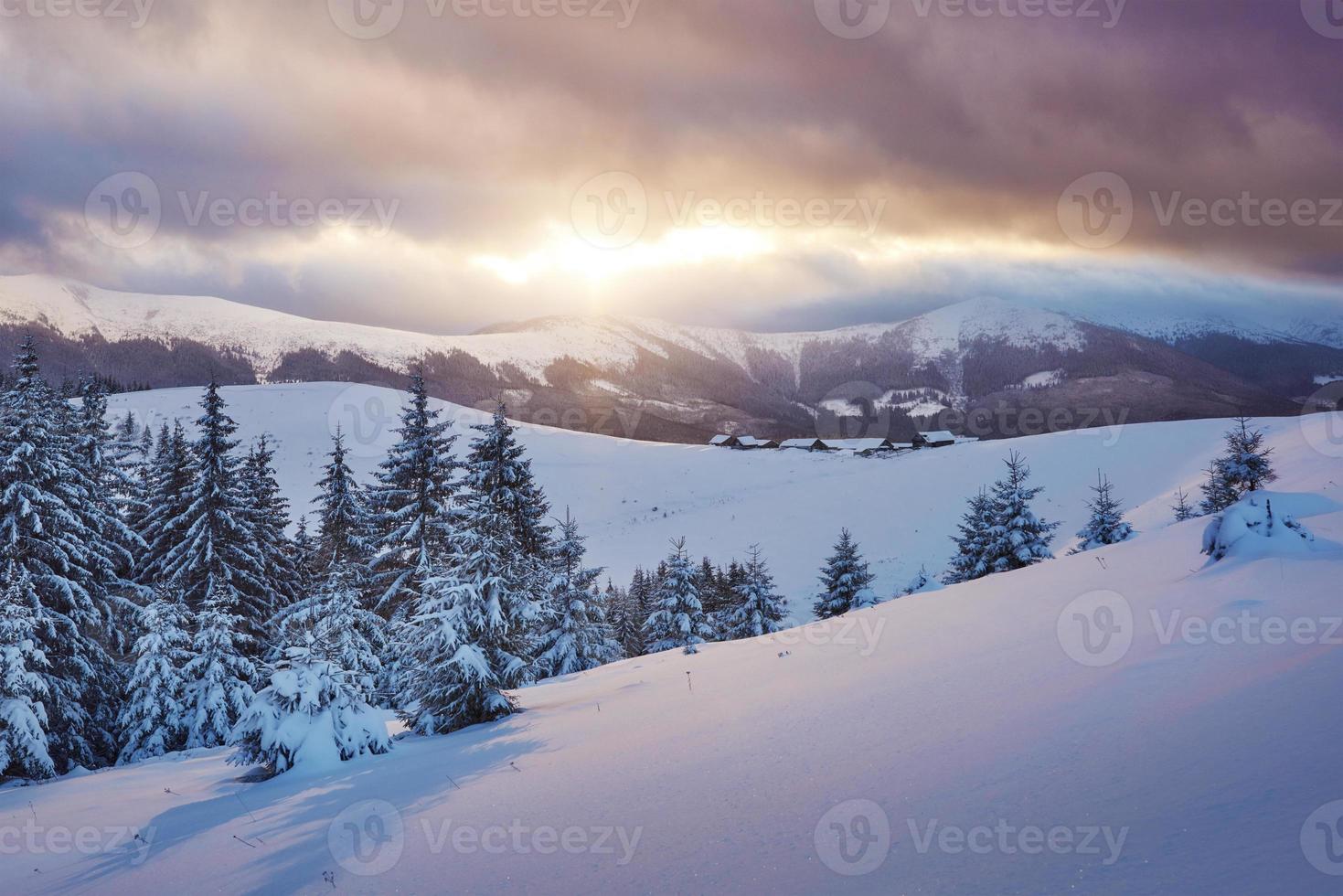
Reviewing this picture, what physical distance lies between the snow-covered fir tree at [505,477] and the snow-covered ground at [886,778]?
1314cm

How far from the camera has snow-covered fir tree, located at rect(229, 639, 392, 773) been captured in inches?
400

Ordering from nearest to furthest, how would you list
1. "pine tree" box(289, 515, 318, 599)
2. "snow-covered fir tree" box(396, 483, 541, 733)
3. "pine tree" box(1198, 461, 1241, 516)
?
"snow-covered fir tree" box(396, 483, 541, 733), "pine tree" box(289, 515, 318, 599), "pine tree" box(1198, 461, 1241, 516)

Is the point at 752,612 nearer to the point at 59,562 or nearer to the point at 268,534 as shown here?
the point at 268,534

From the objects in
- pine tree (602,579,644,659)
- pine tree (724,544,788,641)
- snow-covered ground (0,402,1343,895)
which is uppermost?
snow-covered ground (0,402,1343,895)

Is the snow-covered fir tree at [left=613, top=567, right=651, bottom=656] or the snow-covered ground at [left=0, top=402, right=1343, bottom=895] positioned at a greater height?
the snow-covered ground at [left=0, top=402, right=1343, bottom=895]

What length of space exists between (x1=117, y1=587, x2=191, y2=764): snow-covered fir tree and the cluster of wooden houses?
77.5 meters

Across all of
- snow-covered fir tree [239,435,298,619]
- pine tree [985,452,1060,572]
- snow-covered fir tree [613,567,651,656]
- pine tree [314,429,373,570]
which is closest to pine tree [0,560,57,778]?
snow-covered fir tree [239,435,298,619]

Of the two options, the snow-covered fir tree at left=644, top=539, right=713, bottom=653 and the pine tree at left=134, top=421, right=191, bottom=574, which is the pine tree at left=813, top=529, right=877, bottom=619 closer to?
the snow-covered fir tree at left=644, top=539, right=713, bottom=653

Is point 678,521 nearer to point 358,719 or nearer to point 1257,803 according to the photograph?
point 358,719

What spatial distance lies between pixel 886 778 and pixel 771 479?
68.9m

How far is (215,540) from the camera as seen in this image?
21.9m

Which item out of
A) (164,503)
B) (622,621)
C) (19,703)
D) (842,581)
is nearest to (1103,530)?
(842,581)

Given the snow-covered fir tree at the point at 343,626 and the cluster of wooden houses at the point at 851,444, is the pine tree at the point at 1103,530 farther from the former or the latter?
the cluster of wooden houses at the point at 851,444

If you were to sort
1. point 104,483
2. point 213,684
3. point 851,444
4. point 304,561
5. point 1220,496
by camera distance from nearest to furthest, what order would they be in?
point 213,684
point 104,483
point 304,561
point 1220,496
point 851,444
